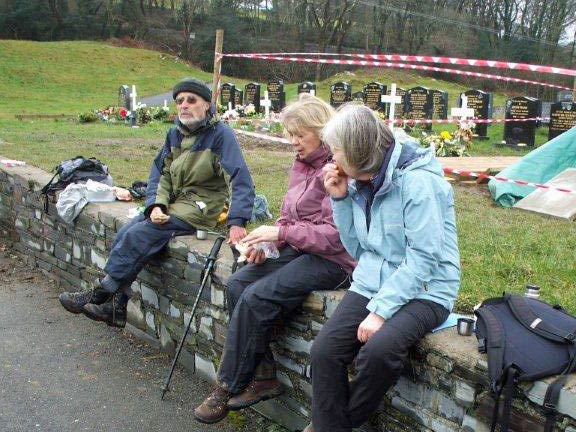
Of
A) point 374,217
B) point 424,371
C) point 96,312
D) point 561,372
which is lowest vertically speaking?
point 96,312

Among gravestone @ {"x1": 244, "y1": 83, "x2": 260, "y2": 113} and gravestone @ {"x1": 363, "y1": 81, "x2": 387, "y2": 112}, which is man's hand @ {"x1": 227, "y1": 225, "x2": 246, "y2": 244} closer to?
gravestone @ {"x1": 363, "y1": 81, "x2": 387, "y2": 112}

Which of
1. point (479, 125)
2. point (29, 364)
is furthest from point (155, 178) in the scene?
point (479, 125)

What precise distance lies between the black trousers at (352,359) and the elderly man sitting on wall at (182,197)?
1634 mm

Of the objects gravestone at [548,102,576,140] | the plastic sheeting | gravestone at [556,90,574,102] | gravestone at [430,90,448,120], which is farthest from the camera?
gravestone at [430,90,448,120]

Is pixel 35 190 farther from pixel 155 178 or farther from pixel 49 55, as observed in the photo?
pixel 49 55

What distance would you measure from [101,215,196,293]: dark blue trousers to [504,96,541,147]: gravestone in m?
12.0

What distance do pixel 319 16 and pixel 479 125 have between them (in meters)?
36.3

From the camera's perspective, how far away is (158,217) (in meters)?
4.68

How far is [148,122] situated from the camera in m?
20.1

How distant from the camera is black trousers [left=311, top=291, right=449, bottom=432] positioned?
276 centimetres

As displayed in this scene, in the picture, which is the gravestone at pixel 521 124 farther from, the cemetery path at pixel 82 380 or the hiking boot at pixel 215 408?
the hiking boot at pixel 215 408

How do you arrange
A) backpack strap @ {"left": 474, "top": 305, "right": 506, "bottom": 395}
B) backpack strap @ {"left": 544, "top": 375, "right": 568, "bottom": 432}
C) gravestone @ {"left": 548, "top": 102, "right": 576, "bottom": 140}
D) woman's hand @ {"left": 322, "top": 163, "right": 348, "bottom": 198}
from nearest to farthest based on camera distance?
backpack strap @ {"left": 544, "top": 375, "right": 568, "bottom": 432}
backpack strap @ {"left": 474, "top": 305, "right": 506, "bottom": 395}
woman's hand @ {"left": 322, "top": 163, "right": 348, "bottom": 198}
gravestone @ {"left": 548, "top": 102, "right": 576, "bottom": 140}

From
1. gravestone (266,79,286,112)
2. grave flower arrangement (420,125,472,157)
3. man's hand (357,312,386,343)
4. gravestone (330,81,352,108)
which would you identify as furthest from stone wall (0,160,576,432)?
gravestone (266,79,286,112)

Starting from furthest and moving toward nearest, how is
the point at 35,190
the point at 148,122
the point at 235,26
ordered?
the point at 235,26 < the point at 148,122 < the point at 35,190
